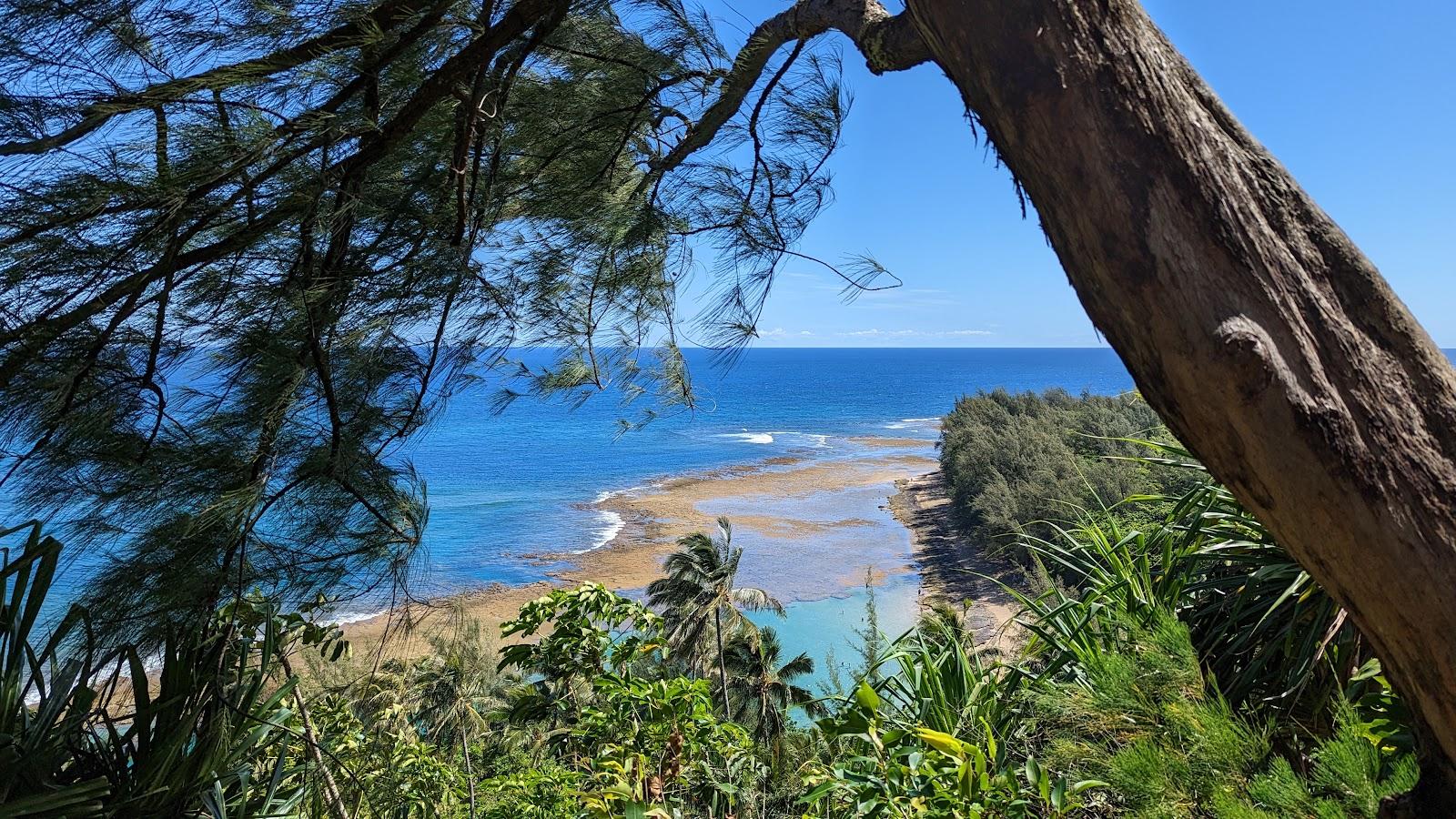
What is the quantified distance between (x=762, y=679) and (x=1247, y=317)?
1300cm

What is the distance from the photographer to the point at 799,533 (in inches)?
856

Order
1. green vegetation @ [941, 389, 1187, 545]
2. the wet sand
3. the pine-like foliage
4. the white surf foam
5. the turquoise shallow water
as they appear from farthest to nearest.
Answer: the white surf foam < green vegetation @ [941, 389, 1187, 545] < the turquoise shallow water < the wet sand < the pine-like foliage

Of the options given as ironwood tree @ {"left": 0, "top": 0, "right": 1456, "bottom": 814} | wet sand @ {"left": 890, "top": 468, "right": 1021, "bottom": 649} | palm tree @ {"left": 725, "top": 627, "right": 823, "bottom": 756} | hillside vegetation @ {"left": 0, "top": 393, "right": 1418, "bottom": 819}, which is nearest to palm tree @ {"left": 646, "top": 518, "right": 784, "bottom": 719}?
palm tree @ {"left": 725, "top": 627, "right": 823, "bottom": 756}

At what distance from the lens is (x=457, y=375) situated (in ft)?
5.58

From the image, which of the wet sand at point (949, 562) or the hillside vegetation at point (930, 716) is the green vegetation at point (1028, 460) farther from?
the hillside vegetation at point (930, 716)

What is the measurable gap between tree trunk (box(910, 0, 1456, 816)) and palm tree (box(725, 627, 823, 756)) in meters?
12.6

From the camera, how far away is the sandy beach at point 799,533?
16344 millimetres

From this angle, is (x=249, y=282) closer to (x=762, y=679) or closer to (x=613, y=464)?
(x=762, y=679)

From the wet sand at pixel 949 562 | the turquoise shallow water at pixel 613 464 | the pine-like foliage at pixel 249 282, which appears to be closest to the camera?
the pine-like foliage at pixel 249 282

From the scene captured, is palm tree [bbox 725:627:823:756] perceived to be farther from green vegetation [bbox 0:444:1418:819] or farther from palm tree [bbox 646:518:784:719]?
green vegetation [bbox 0:444:1418:819]

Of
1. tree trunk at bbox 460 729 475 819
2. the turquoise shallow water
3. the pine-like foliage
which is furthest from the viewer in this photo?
the turquoise shallow water

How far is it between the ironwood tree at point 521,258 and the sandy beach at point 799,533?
10445 millimetres

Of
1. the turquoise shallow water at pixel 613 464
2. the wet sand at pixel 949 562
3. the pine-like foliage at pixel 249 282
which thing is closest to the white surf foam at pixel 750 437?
the turquoise shallow water at pixel 613 464

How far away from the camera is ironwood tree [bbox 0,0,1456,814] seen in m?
0.67
